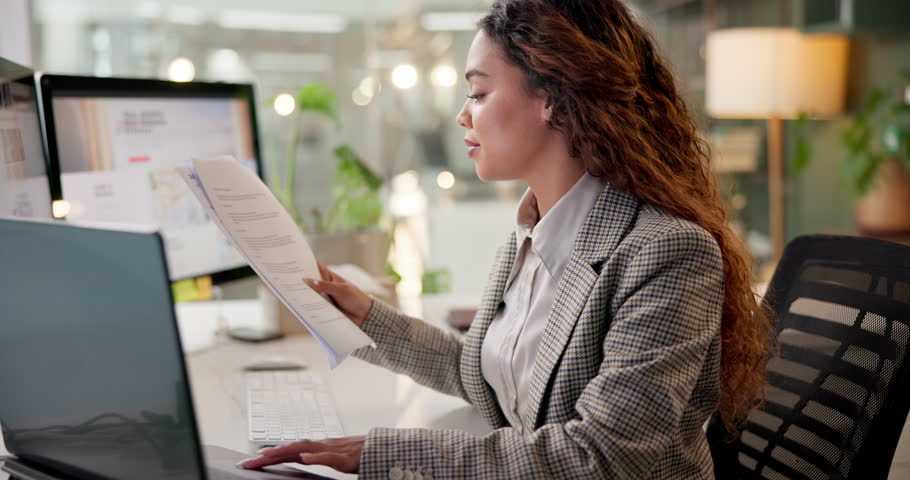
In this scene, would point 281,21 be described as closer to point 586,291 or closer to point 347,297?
point 347,297

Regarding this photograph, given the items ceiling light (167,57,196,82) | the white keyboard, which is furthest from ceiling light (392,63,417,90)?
the white keyboard

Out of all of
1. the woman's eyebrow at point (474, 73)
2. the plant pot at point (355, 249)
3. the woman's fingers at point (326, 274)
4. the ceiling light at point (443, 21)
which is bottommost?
the plant pot at point (355, 249)

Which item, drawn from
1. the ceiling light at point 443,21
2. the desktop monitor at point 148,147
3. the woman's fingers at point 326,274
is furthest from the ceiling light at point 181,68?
the woman's fingers at point 326,274

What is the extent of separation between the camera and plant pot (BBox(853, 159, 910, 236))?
361cm

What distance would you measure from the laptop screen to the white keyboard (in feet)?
0.95

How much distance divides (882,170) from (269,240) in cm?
337

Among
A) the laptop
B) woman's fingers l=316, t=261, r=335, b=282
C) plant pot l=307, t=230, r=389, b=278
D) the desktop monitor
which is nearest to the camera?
the laptop

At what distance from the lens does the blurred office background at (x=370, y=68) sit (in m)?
3.62

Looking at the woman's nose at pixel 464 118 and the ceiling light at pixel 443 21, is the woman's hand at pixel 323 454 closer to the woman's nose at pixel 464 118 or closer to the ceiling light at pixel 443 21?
the woman's nose at pixel 464 118

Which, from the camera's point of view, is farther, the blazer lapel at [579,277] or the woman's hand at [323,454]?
the blazer lapel at [579,277]

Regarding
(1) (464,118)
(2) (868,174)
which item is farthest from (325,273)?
(2) (868,174)

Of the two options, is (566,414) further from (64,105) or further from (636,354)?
(64,105)

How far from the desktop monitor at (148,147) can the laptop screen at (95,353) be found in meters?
0.55

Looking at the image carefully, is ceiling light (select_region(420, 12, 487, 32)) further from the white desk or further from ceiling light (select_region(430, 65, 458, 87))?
the white desk
